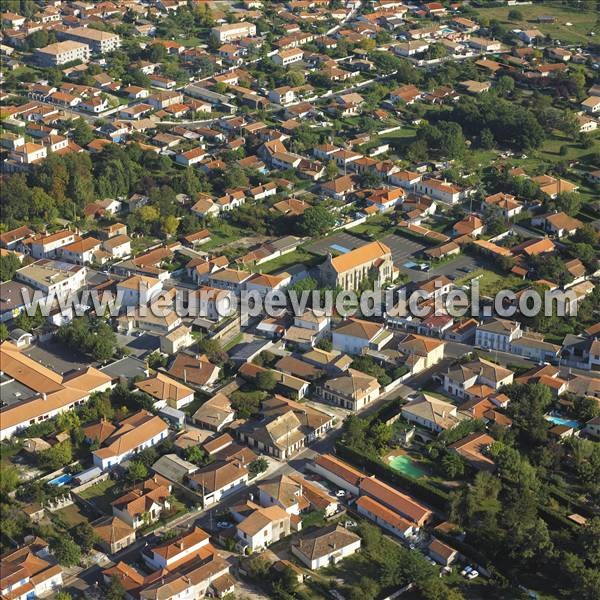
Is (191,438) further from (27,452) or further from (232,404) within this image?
(27,452)

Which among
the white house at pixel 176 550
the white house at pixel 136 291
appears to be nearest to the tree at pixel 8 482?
the white house at pixel 176 550

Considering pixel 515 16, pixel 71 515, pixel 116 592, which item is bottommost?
Result: pixel 71 515

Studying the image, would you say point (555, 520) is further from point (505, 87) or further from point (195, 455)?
point (505, 87)

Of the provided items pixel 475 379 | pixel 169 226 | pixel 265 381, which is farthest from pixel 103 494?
pixel 169 226

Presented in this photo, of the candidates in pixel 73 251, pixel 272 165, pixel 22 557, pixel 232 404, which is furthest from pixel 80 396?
pixel 272 165

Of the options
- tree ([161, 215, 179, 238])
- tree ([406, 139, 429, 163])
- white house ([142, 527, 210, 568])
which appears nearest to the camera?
white house ([142, 527, 210, 568])

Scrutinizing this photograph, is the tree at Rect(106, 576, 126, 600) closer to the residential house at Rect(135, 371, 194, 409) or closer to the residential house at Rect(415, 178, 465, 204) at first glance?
the residential house at Rect(135, 371, 194, 409)

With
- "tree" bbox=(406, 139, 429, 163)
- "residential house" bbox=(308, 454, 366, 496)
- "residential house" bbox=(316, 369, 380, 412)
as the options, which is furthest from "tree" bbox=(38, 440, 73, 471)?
"tree" bbox=(406, 139, 429, 163)
